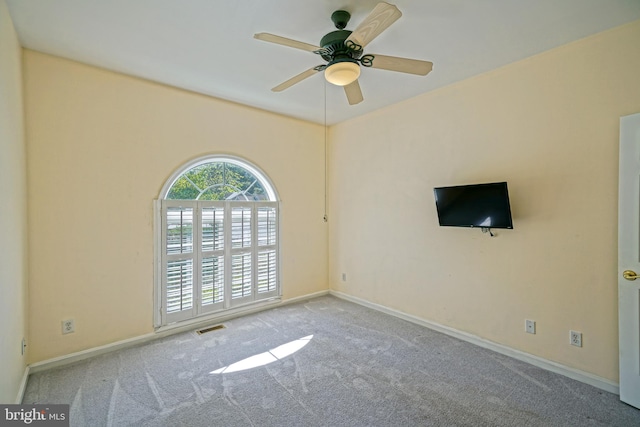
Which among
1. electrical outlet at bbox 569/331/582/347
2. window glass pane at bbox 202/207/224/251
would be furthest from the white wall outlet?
electrical outlet at bbox 569/331/582/347

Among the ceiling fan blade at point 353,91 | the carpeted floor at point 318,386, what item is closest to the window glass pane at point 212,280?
the carpeted floor at point 318,386

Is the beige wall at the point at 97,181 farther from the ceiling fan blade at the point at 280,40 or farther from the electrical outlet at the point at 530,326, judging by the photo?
the electrical outlet at the point at 530,326

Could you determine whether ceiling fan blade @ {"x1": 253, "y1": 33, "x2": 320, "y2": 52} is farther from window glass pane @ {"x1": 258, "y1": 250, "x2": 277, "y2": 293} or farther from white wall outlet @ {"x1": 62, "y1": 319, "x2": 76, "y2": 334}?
white wall outlet @ {"x1": 62, "y1": 319, "x2": 76, "y2": 334}

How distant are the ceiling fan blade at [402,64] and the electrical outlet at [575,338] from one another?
2436 millimetres

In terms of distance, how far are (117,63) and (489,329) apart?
4408 millimetres

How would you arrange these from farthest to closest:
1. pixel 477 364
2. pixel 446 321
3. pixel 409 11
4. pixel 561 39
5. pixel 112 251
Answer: pixel 446 321
pixel 112 251
pixel 477 364
pixel 561 39
pixel 409 11

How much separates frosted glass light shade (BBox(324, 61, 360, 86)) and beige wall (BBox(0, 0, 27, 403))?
2029mm

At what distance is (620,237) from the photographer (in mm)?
2148

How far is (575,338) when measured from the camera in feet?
7.96

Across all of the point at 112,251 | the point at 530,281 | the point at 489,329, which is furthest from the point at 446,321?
the point at 112,251

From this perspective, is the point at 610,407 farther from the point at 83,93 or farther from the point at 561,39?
the point at 83,93

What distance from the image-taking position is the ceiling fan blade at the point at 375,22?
1.56 meters

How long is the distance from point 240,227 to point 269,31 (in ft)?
7.63

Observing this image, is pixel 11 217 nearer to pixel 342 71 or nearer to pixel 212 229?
pixel 212 229
